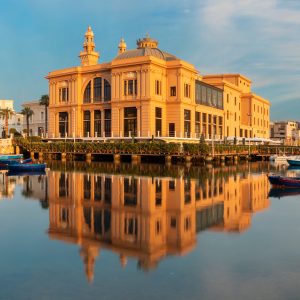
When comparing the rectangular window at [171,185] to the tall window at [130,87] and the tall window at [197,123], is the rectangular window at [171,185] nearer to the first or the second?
the tall window at [130,87]

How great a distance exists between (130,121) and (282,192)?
54.9 m

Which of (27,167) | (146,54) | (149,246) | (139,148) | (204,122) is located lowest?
(149,246)

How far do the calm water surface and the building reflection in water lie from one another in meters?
0.05

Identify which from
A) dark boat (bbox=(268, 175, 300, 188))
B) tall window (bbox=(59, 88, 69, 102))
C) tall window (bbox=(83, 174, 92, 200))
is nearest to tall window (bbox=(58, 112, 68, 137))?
tall window (bbox=(59, 88, 69, 102))

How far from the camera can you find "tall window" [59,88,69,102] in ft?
314

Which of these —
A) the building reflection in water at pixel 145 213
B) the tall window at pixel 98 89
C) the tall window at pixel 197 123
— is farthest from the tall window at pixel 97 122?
the building reflection in water at pixel 145 213

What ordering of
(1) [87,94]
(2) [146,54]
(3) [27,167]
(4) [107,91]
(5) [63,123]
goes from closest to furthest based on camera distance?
(3) [27,167]
(2) [146,54]
(4) [107,91]
(1) [87,94]
(5) [63,123]

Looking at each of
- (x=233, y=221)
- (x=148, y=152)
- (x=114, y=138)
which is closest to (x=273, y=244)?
(x=233, y=221)

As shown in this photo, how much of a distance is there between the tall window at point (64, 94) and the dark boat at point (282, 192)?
6922cm

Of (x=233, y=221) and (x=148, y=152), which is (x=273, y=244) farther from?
(x=148, y=152)

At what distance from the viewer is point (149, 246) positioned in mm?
15422

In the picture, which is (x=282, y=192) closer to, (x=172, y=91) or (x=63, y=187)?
(x=63, y=187)

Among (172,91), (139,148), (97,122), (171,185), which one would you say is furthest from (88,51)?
(171,185)

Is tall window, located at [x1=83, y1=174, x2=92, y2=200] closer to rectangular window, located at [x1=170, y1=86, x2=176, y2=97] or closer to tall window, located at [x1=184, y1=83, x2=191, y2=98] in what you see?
rectangular window, located at [x1=170, y1=86, x2=176, y2=97]
